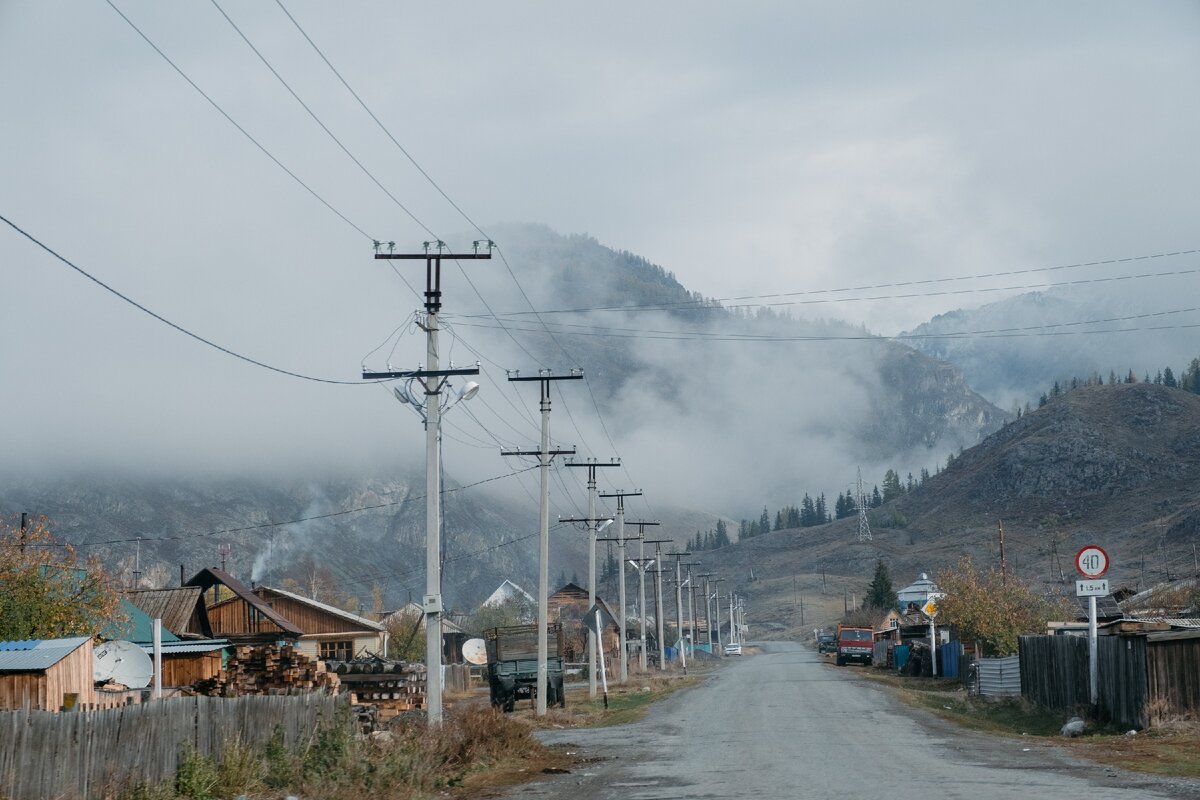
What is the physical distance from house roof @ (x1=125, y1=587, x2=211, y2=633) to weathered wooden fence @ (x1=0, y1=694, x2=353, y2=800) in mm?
32997

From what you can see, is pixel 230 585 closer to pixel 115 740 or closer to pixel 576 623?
pixel 115 740

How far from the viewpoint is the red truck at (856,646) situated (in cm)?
8938

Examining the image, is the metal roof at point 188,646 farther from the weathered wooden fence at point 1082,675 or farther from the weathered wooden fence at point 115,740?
the weathered wooden fence at point 1082,675

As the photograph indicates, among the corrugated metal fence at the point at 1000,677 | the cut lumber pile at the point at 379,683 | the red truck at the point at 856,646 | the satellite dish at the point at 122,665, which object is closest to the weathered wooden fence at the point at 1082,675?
the corrugated metal fence at the point at 1000,677

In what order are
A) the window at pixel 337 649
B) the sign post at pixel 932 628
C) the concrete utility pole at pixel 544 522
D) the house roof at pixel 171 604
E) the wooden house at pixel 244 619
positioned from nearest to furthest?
the concrete utility pole at pixel 544 522 < the house roof at pixel 171 604 < the sign post at pixel 932 628 < the wooden house at pixel 244 619 < the window at pixel 337 649

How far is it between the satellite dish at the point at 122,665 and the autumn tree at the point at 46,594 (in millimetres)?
2085

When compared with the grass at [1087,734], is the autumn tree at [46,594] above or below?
above

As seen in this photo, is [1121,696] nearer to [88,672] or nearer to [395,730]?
[395,730]

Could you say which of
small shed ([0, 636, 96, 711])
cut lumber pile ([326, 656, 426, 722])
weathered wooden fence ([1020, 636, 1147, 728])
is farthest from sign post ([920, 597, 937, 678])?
small shed ([0, 636, 96, 711])

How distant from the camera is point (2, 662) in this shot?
26.9m

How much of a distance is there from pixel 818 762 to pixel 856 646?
70.2 meters

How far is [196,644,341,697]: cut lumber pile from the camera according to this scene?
30.7m

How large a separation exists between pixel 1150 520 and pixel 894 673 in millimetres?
107041

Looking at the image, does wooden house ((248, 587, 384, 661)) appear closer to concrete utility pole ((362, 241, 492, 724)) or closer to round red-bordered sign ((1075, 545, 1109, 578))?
concrete utility pole ((362, 241, 492, 724))
